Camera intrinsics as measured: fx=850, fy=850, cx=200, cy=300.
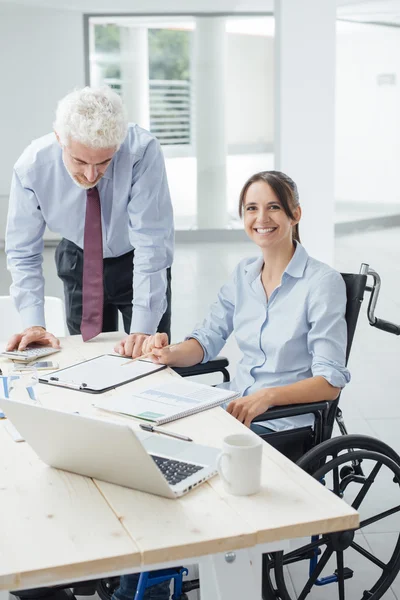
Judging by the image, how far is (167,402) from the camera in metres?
1.94

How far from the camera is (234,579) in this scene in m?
1.39

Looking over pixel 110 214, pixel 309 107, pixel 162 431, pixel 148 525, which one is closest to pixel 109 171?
pixel 110 214

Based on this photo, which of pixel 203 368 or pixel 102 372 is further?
pixel 203 368

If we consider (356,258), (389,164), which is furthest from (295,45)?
(389,164)

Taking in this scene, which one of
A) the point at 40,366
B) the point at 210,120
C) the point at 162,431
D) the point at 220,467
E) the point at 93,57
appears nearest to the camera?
the point at 220,467

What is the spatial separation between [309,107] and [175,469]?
14.4ft

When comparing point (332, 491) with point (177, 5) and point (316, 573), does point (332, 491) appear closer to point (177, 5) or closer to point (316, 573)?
point (316, 573)

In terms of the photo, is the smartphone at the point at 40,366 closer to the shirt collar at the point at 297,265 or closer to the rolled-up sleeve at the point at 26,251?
the rolled-up sleeve at the point at 26,251

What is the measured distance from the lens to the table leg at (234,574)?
1.37 metres

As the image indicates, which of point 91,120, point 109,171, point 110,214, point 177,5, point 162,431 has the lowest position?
point 162,431

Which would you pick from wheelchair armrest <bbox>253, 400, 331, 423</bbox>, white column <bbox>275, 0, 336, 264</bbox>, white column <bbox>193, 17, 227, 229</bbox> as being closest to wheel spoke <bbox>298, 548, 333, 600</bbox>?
wheelchair armrest <bbox>253, 400, 331, 423</bbox>

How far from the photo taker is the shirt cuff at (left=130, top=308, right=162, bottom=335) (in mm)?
2602

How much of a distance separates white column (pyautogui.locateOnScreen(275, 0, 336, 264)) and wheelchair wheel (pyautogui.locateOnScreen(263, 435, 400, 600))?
10.2 feet

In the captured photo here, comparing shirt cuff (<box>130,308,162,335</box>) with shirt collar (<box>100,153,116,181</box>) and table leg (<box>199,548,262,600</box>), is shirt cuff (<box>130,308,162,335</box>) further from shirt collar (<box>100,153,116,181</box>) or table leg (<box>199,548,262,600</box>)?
table leg (<box>199,548,262,600</box>)
